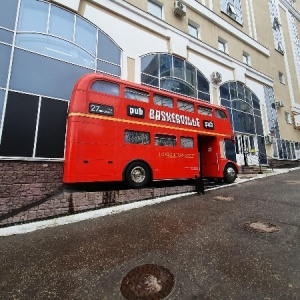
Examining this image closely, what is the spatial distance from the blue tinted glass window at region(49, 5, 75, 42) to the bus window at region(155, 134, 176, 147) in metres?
7.56

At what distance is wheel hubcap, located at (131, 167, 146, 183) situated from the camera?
7.43 metres

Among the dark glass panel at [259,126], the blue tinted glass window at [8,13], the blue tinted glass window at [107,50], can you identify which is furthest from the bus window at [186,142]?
the dark glass panel at [259,126]

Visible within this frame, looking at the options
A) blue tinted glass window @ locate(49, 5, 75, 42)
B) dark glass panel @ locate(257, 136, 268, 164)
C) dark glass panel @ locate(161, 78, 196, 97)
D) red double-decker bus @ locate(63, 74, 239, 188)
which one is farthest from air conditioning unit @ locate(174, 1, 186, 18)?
dark glass panel @ locate(257, 136, 268, 164)

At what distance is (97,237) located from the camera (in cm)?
479

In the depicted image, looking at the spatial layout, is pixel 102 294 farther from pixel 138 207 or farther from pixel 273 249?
pixel 138 207

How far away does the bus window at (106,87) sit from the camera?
7203mm

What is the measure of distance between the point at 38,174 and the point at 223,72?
1760 centimetres

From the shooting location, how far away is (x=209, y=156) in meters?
10.6

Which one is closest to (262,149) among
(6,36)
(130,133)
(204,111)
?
(204,111)

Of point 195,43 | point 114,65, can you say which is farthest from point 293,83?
point 114,65

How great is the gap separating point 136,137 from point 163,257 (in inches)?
187

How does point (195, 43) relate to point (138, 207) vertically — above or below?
above

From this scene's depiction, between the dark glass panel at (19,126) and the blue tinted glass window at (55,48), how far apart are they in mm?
2588

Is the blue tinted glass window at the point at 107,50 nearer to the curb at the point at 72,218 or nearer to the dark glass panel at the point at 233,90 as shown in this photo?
the curb at the point at 72,218
